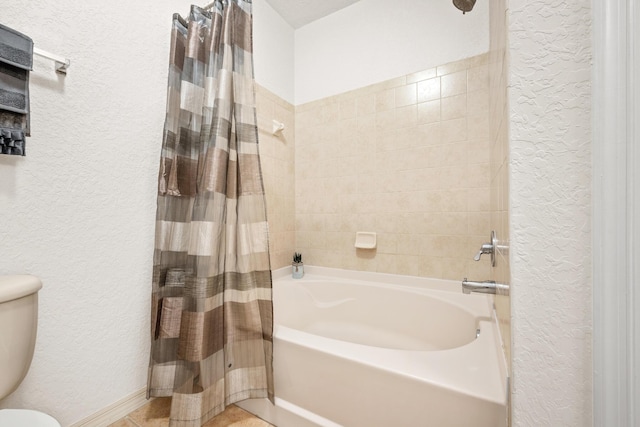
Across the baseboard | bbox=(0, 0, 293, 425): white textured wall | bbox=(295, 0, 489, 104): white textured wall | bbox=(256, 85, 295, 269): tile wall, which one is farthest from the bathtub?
bbox=(295, 0, 489, 104): white textured wall

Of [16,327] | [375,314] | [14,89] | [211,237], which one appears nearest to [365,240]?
[375,314]

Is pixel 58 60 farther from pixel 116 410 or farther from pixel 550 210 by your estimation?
pixel 550 210

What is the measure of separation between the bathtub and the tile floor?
0.03 metres

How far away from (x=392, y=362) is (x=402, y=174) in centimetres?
116

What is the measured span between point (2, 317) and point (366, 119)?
1.87 metres

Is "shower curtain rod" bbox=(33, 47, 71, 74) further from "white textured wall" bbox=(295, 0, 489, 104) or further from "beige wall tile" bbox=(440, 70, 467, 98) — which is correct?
"beige wall tile" bbox=(440, 70, 467, 98)

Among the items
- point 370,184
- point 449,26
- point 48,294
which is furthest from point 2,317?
point 449,26

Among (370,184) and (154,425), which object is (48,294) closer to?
(154,425)

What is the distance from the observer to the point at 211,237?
94 cm

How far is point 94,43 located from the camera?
98 centimetres

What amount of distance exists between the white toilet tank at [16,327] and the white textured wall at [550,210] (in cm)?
126

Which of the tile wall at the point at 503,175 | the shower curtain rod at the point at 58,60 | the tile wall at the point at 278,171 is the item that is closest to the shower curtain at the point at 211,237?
the shower curtain rod at the point at 58,60

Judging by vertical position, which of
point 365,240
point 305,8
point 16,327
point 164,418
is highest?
point 305,8

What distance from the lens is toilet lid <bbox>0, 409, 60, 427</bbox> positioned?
22.6 inches
